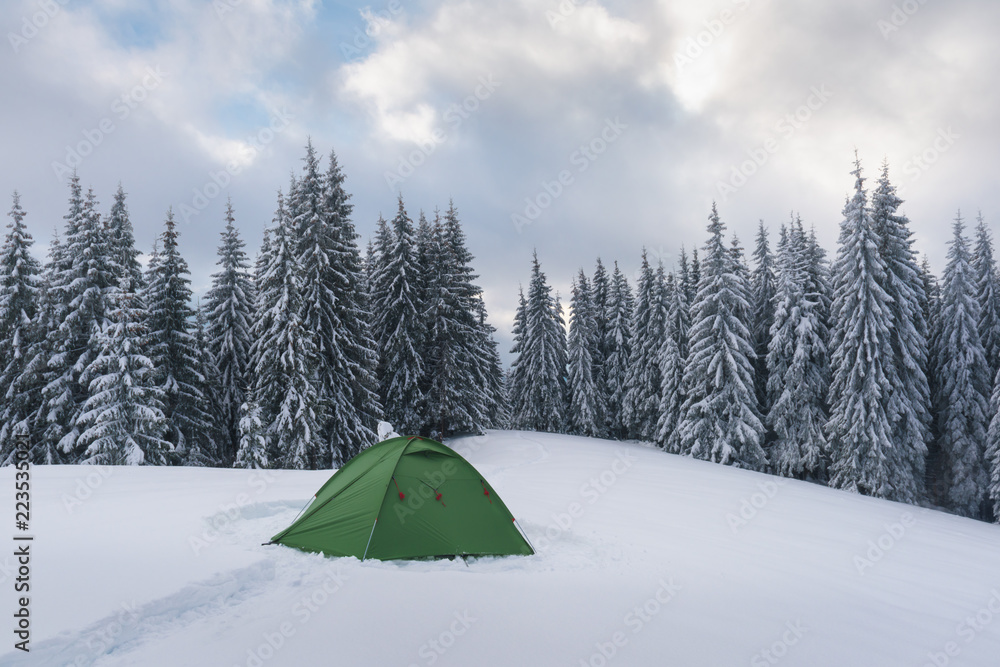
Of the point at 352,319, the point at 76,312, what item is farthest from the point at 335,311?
the point at 76,312

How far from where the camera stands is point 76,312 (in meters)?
20.1

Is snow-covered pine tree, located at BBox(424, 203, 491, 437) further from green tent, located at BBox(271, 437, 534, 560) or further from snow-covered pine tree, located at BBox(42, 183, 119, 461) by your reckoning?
green tent, located at BBox(271, 437, 534, 560)

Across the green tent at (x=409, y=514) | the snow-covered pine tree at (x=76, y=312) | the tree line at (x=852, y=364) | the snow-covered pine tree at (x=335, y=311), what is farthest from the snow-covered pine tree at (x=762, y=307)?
the snow-covered pine tree at (x=76, y=312)

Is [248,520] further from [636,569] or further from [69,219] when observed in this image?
[69,219]

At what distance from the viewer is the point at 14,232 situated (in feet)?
70.1

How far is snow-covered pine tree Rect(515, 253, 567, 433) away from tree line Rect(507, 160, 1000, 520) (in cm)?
951

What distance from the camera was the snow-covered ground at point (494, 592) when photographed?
14.0 ft

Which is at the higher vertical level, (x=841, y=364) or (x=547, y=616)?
(x=841, y=364)

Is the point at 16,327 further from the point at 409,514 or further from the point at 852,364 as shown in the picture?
the point at 852,364

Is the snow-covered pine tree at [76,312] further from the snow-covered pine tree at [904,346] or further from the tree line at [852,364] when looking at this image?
the snow-covered pine tree at [904,346]

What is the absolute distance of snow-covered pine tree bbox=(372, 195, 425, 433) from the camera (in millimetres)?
26297

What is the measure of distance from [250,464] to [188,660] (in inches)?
660

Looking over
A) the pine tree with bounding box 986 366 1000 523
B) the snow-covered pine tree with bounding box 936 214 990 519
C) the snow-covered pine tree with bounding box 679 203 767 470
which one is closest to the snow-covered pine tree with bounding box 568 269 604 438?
the snow-covered pine tree with bounding box 679 203 767 470

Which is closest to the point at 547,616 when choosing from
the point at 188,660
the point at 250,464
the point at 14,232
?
the point at 188,660
